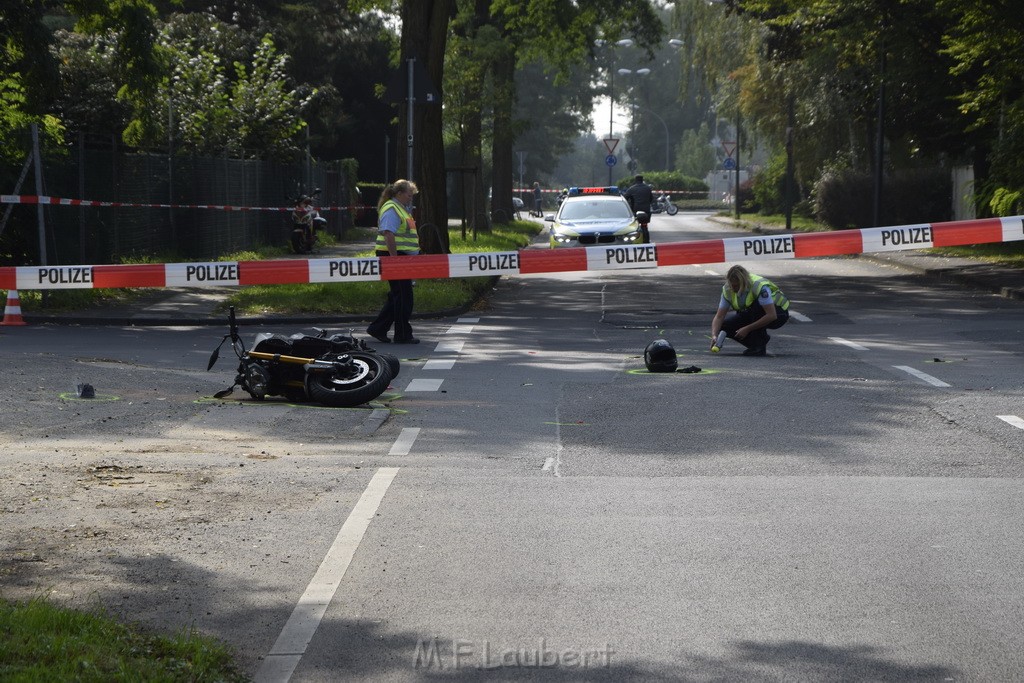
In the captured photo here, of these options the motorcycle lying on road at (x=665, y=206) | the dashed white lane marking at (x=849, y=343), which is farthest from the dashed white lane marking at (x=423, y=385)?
the motorcycle lying on road at (x=665, y=206)

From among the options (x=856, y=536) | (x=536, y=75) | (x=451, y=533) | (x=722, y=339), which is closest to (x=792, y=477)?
(x=856, y=536)

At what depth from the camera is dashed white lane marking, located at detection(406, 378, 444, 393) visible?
39.3ft

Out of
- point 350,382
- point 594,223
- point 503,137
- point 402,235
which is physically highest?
point 503,137

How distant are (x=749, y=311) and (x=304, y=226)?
1917 centimetres

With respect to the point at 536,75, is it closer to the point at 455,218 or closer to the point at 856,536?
the point at 455,218

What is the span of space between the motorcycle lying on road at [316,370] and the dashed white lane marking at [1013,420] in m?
4.40

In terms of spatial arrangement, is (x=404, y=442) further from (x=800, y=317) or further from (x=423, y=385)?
(x=800, y=317)

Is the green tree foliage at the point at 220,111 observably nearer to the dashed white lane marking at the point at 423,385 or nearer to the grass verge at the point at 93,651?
the dashed white lane marking at the point at 423,385

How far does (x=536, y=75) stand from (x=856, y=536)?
112 meters

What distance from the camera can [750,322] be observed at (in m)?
14.4

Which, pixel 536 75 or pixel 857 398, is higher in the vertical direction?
pixel 536 75

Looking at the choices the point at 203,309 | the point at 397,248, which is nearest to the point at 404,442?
the point at 397,248

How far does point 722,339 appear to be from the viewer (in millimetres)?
14477

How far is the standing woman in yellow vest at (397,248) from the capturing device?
15539 mm
